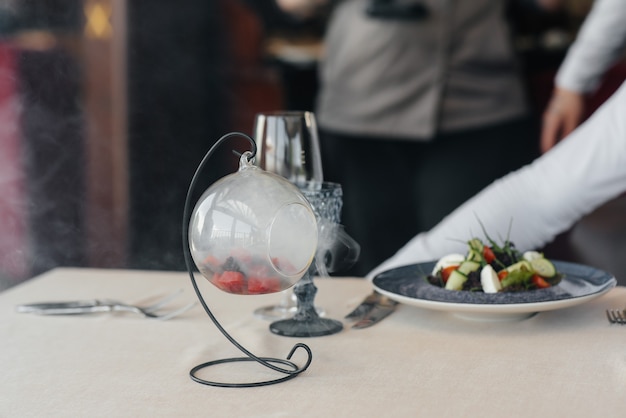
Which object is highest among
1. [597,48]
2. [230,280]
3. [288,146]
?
[597,48]

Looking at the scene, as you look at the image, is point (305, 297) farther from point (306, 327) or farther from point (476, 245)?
point (476, 245)

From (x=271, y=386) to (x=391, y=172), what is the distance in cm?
166

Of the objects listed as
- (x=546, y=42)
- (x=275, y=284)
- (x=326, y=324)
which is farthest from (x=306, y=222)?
(x=546, y=42)

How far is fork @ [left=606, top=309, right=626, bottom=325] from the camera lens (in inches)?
37.2

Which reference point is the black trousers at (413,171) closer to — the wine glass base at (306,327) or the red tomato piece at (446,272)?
the red tomato piece at (446,272)

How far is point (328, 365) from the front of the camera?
80cm

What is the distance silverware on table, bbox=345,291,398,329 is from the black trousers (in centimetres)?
112

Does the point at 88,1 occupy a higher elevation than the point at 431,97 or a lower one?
higher

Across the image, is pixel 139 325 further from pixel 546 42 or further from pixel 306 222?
Result: pixel 546 42

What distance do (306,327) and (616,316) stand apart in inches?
14.5

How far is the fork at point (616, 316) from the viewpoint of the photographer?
945 mm

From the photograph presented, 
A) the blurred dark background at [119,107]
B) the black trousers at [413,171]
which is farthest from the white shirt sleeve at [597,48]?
the blurred dark background at [119,107]

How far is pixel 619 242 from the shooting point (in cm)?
180

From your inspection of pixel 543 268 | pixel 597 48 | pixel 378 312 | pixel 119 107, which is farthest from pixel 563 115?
pixel 119 107
